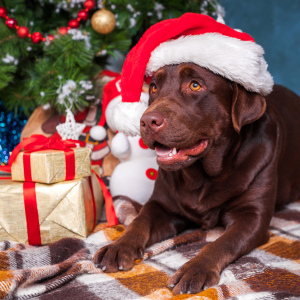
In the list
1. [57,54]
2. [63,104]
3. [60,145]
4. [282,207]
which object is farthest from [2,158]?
[282,207]

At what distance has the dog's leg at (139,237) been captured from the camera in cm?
133

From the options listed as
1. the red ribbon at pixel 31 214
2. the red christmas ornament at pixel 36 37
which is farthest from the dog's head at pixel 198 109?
the red christmas ornament at pixel 36 37

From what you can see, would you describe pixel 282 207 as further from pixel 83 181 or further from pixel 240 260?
pixel 83 181

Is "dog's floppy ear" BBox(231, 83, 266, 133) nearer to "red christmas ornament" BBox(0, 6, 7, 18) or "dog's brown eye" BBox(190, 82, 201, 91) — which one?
"dog's brown eye" BBox(190, 82, 201, 91)

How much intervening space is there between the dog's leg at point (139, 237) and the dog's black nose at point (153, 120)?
497 millimetres

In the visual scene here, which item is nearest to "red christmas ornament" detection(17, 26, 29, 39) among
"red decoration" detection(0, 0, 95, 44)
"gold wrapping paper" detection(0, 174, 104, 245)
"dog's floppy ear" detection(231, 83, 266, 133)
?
"red decoration" detection(0, 0, 95, 44)

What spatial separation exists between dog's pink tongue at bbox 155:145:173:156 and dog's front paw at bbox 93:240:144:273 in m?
0.42

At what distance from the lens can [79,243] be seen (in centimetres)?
156

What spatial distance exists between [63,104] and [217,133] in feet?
4.29

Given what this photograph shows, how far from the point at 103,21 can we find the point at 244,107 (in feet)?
4.35

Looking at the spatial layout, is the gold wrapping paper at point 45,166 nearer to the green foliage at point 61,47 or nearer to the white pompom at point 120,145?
the white pompom at point 120,145

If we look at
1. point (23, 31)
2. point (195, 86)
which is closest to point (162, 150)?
point (195, 86)

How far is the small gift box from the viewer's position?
1.55 metres

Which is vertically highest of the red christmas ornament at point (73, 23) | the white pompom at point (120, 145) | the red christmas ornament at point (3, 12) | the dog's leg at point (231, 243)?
the red christmas ornament at point (3, 12)
